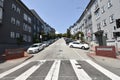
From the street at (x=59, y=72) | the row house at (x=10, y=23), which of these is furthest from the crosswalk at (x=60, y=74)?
the row house at (x=10, y=23)

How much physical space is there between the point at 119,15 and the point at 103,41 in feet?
30.6

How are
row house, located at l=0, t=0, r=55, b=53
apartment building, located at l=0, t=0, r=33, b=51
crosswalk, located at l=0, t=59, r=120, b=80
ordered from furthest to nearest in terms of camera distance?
apartment building, located at l=0, t=0, r=33, b=51
row house, located at l=0, t=0, r=55, b=53
crosswalk, located at l=0, t=59, r=120, b=80

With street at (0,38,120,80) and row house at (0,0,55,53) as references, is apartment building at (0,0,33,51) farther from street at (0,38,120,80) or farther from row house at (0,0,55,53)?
street at (0,38,120,80)

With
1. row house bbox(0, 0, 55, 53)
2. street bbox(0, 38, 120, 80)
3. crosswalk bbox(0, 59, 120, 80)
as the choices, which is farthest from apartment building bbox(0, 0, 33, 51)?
crosswalk bbox(0, 59, 120, 80)

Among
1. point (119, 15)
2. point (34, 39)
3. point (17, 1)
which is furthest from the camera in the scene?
point (34, 39)

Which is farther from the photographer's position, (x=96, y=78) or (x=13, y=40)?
(x=13, y=40)

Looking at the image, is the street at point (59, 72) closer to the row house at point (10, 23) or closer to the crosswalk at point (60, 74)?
the crosswalk at point (60, 74)

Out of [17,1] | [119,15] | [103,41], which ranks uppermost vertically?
[17,1]

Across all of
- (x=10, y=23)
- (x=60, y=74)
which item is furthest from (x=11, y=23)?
(x=60, y=74)

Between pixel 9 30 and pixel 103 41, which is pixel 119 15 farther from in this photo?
pixel 9 30

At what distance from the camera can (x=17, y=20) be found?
3691 centimetres

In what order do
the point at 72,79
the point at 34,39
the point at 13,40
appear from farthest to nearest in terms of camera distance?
1. the point at 34,39
2. the point at 13,40
3. the point at 72,79

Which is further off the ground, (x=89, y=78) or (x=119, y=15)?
(x=119, y=15)

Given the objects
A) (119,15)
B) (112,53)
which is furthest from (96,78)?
(119,15)
